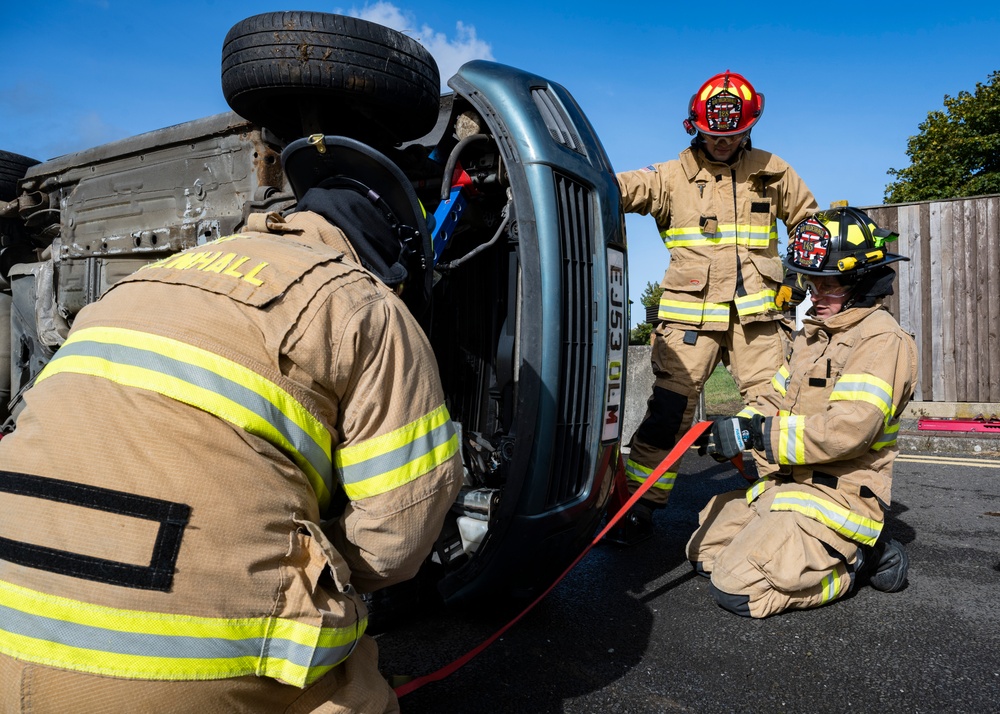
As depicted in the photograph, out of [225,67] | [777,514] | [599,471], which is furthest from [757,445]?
[225,67]

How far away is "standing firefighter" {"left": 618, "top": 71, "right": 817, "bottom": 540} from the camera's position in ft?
12.5

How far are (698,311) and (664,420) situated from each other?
24.2 inches

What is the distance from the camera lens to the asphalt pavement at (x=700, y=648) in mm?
2152

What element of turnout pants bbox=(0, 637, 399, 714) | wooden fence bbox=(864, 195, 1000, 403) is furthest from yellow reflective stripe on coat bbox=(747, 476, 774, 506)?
wooden fence bbox=(864, 195, 1000, 403)

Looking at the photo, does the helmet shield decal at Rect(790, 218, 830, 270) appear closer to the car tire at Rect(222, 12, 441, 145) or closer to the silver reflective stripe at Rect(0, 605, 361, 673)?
the car tire at Rect(222, 12, 441, 145)

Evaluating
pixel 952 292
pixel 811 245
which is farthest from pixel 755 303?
pixel 952 292

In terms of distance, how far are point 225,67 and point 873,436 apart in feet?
10.1

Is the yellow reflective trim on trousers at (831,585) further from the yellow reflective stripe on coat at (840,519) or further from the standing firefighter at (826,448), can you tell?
the yellow reflective stripe on coat at (840,519)

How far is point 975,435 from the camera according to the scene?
6.44 m

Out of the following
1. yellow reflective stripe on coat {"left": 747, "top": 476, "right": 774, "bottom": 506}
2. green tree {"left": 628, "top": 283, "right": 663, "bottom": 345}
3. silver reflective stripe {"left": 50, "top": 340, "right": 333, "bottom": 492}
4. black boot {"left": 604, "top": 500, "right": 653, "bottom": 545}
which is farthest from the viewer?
green tree {"left": 628, "top": 283, "right": 663, "bottom": 345}

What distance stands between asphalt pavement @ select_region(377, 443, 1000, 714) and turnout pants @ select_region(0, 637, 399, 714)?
77 cm

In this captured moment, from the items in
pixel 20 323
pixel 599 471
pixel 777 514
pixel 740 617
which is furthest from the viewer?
pixel 20 323

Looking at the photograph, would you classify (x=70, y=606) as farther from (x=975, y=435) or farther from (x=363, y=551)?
(x=975, y=435)

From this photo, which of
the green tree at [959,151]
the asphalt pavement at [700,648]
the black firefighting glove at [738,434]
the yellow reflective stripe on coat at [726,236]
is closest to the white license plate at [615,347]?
the black firefighting glove at [738,434]
